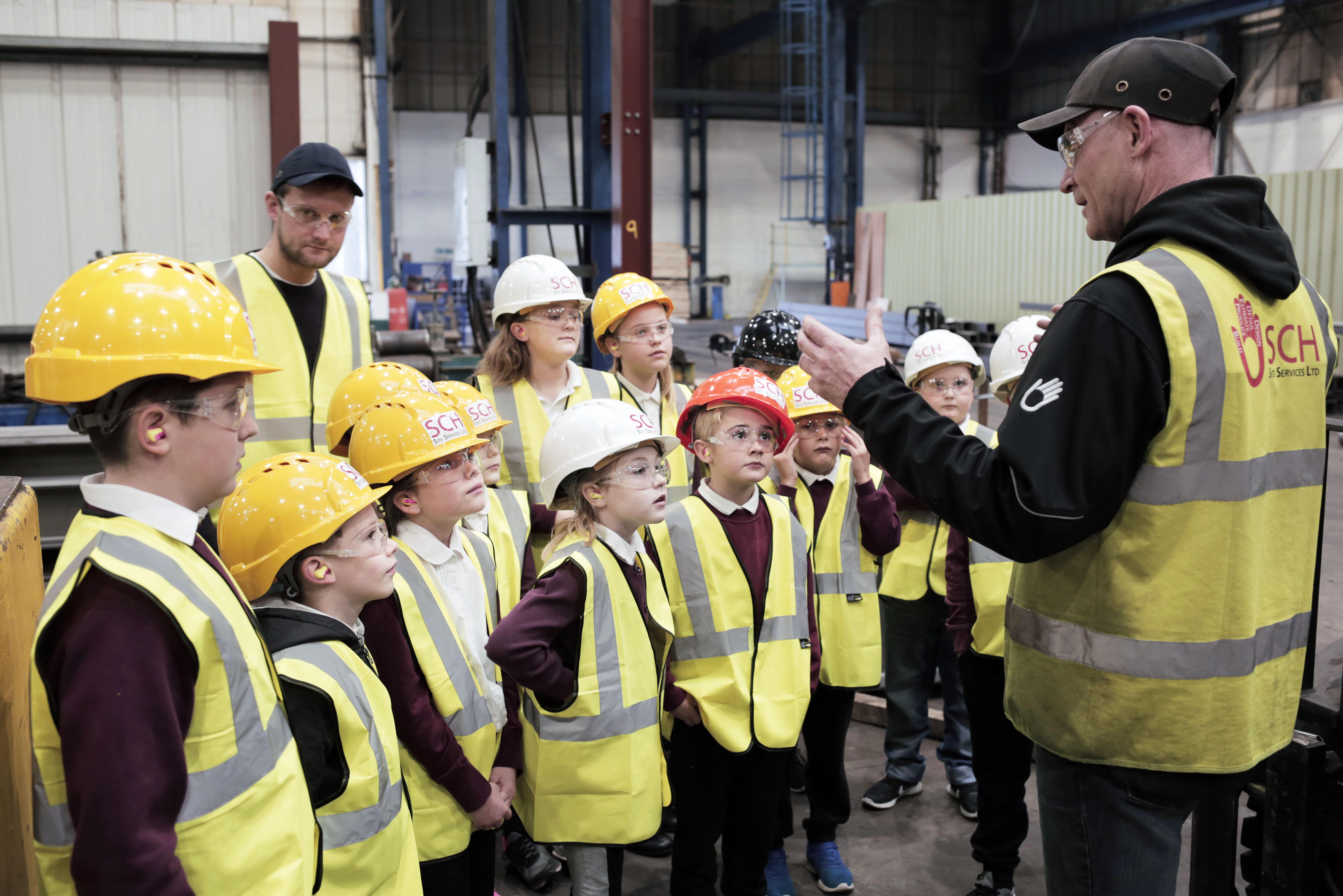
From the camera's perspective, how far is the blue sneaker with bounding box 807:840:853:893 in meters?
3.12

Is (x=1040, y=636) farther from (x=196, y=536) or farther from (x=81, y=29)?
(x=81, y=29)

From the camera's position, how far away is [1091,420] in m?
1.52

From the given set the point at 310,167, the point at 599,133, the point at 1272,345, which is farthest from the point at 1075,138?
the point at 599,133

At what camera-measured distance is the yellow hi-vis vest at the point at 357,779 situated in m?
1.66

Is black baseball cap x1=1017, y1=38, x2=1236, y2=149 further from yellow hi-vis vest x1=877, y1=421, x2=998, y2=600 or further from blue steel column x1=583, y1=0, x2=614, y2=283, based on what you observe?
blue steel column x1=583, y1=0, x2=614, y2=283

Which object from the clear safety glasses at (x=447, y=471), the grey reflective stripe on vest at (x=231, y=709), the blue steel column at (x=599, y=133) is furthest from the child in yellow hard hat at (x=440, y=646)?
the blue steel column at (x=599, y=133)

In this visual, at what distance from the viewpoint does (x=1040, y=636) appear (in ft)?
5.73

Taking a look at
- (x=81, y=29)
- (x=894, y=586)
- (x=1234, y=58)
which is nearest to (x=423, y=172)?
(x=81, y=29)

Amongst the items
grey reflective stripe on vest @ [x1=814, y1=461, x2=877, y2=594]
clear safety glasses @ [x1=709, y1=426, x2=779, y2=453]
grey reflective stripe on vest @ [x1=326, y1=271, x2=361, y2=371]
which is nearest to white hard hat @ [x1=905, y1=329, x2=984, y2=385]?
grey reflective stripe on vest @ [x1=814, y1=461, x2=877, y2=594]

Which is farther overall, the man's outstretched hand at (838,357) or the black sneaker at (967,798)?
the black sneaker at (967,798)

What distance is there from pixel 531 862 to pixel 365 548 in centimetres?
174

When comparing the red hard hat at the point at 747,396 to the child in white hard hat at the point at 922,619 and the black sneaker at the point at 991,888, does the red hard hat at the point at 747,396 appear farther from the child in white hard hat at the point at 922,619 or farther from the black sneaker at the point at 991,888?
the black sneaker at the point at 991,888

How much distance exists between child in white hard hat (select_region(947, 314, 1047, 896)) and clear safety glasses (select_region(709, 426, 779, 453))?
2.35 ft

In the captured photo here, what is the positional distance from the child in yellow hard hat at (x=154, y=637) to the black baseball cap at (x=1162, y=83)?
139 cm
